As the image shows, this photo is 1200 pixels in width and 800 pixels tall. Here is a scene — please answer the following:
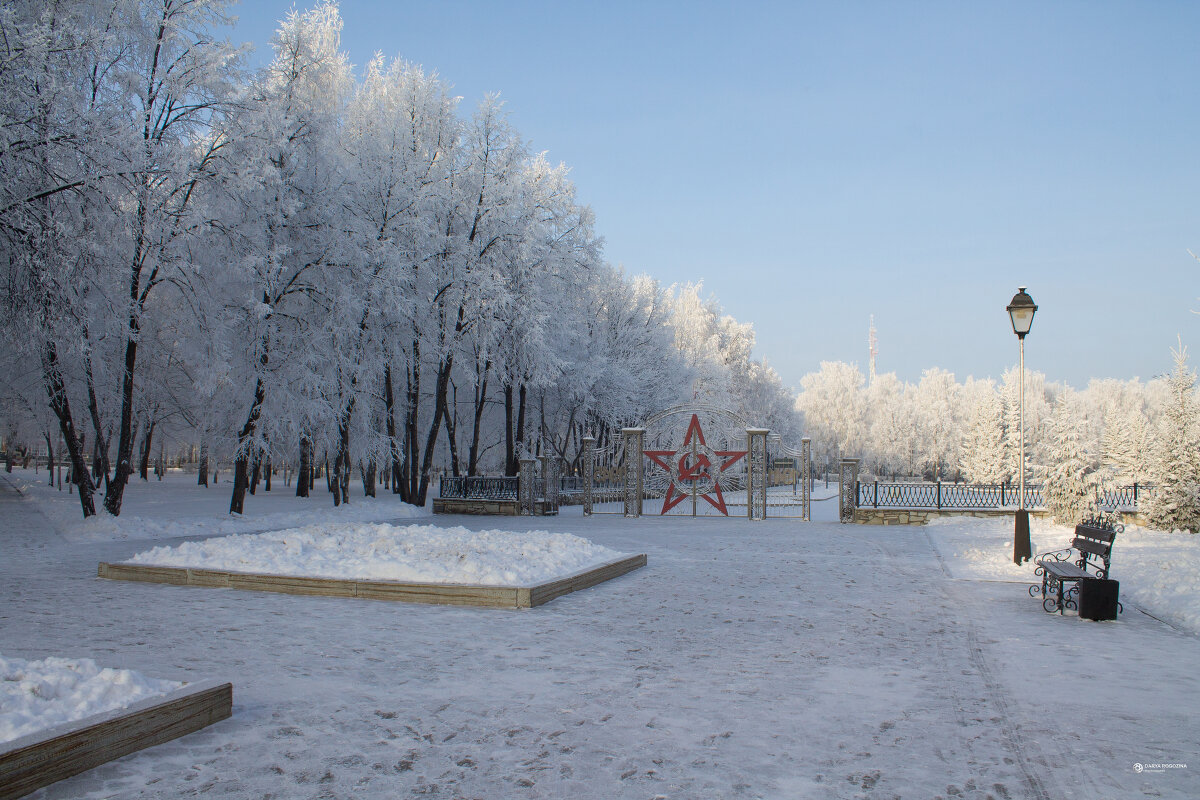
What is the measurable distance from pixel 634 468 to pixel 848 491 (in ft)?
24.0

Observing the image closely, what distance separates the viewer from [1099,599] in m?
9.67

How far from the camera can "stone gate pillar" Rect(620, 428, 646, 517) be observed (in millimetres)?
27969

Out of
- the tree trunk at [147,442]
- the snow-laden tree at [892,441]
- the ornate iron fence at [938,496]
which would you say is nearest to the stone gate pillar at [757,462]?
the ornate iron fence at [938,496]

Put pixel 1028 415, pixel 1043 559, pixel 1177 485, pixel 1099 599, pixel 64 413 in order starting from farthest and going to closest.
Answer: pixel 1028 415 < pixel 1177 485 < pixel 64 413 < pixel 1043 559 < pixel 1099 599

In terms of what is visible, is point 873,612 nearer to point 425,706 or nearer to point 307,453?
point 425,706

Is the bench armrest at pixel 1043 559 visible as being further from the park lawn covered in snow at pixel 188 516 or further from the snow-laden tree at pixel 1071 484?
the park lawn covered in snow at pixel 188 516

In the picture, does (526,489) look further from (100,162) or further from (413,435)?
(100,162)

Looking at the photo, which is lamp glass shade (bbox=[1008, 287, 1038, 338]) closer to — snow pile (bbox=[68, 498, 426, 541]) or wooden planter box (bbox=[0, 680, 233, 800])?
wooden planter box (bbox=[0, 680, 233, 800])

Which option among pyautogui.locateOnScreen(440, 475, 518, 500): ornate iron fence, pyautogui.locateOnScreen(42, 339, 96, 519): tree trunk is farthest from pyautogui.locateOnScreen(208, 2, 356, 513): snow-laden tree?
pyautogui.locateOnScreen(440, 475, 518, 500): ornate iron fence

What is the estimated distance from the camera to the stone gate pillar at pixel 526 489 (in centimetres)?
2808

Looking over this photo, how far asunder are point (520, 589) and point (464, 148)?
2390 centimetres

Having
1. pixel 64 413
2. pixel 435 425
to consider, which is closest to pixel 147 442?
pixel 435 425

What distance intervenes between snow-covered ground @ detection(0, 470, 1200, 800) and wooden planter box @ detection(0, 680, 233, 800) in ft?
0.38

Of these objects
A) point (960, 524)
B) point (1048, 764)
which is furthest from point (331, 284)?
point (1048, 764)
